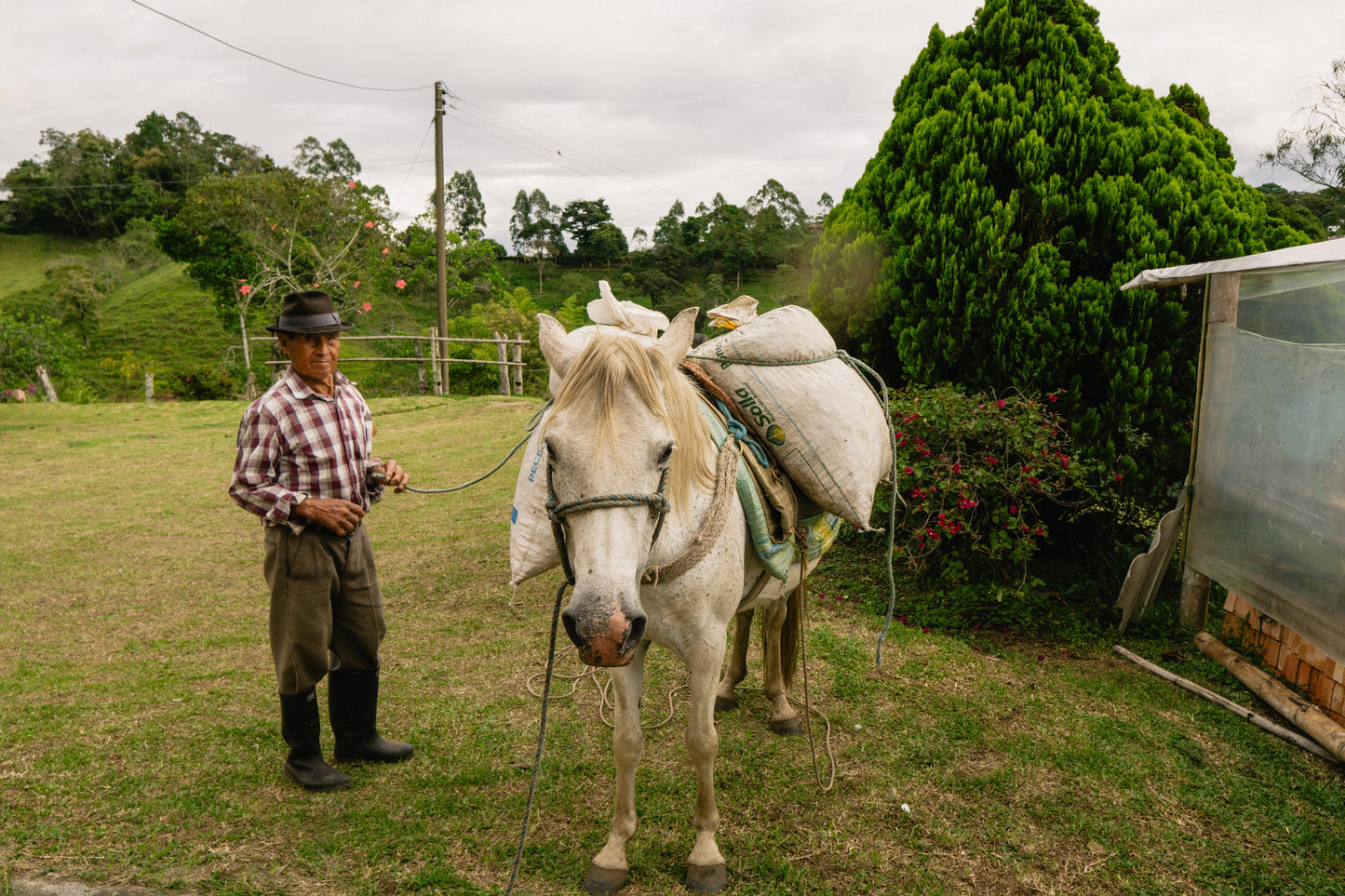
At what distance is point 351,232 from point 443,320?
20.3 feet

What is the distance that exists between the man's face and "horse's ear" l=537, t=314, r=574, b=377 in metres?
1.22

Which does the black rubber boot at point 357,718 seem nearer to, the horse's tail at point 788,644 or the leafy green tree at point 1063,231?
the horse's tail at point 788,644

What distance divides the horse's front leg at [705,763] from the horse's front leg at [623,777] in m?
0.20

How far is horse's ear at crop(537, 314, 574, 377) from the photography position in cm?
199

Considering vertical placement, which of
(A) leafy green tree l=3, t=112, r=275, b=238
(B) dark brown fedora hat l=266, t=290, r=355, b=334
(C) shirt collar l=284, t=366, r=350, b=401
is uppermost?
(A) leafy green tree l=3, t=112, r=275, b=238

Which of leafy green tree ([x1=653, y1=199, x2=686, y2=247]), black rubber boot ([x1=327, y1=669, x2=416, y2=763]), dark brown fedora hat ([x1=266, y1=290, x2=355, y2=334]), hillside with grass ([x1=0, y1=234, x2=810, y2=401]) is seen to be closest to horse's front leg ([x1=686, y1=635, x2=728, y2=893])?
black rubber boot ([x1=327, y1=669, x2=416, y2=763])

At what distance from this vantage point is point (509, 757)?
331 centimetres

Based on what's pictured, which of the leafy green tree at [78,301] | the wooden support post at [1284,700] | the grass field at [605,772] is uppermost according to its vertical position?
the leafy green tree at [78,301]

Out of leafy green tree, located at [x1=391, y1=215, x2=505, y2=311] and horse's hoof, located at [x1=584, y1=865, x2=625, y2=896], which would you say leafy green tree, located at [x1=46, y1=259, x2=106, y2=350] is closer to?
leafy green tree, located at [x1=391, y1=215, x2=505, y2=311]

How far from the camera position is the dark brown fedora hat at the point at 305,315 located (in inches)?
109

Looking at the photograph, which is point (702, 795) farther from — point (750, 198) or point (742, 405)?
point (750, 198)

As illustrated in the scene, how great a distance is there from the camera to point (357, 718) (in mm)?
3189

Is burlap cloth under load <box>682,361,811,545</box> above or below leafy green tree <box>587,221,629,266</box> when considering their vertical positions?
below

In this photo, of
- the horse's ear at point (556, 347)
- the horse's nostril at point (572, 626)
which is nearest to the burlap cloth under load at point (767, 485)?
the horse's ear at point (556, 347)
